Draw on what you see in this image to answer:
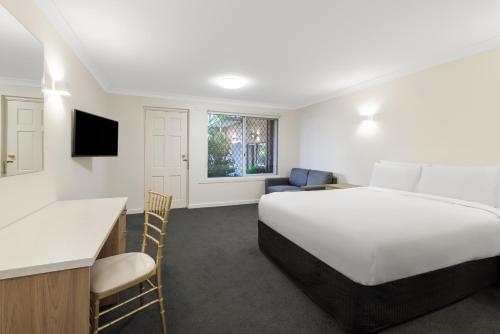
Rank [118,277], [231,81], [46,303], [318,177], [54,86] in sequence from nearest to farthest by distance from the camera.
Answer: [46,303] < [118,277] < [54,86] < [231,81] < [318,177]

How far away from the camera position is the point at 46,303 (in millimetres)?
958

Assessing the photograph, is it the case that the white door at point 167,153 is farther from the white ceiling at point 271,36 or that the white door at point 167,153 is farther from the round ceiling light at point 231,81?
the round ceiling light at point 231,81

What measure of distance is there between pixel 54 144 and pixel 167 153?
9.22ft

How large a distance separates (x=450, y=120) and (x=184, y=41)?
3.32 metres

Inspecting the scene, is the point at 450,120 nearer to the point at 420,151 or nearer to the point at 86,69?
the point at 420,151

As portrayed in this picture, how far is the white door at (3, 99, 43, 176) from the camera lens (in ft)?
4.41

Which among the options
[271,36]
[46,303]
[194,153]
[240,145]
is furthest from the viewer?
[240,145]

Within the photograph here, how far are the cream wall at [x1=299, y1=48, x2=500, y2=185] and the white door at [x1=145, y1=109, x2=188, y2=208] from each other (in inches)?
123

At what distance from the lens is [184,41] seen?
2535 mm

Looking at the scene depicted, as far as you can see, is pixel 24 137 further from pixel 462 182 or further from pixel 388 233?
pixel 462 182

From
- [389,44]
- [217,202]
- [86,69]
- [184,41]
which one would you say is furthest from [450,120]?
[86,69]

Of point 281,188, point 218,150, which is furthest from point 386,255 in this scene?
point 218,150

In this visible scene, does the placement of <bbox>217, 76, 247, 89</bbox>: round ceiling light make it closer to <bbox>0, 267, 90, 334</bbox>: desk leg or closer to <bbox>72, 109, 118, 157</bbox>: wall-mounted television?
<bbox>72, 109, 118, 157</bbox>: wall-mounted television

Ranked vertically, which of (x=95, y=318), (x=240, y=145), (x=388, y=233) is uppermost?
(x=240, y=145)
